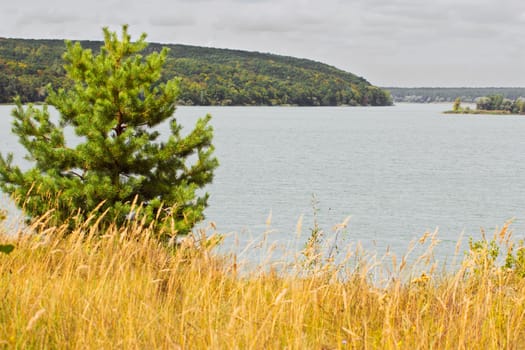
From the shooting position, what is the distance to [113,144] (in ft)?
44.1

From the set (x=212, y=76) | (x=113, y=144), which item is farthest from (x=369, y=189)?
(x=212, y=76)

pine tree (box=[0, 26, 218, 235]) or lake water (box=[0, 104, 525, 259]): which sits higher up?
pine tree (box=[0, 26, 218, 235])

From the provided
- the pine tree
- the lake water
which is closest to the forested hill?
the lake water

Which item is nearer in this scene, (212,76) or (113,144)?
(113,144)

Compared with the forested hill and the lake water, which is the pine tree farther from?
the forested hill

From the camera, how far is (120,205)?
509 inches

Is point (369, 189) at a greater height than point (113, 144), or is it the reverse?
point (113, 144)

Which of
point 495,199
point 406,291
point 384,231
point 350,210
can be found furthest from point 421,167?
point 406,291

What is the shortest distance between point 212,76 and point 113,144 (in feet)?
497

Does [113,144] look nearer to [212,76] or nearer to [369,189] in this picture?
[369,189]

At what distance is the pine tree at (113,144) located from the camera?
1335cm

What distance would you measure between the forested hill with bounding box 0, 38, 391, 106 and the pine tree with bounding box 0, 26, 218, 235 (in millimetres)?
115930

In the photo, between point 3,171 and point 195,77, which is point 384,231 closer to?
point 3,171

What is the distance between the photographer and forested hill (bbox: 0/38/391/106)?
443 feet
